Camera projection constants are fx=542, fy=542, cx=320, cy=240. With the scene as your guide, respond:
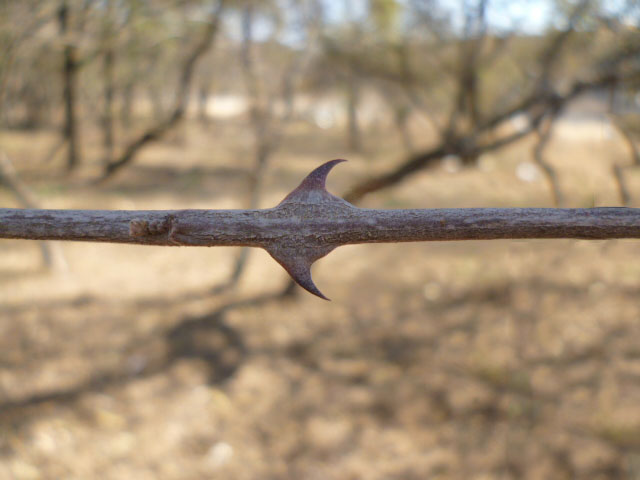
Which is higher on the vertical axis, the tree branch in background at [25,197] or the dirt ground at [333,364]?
the tree branch in background at [25,197]

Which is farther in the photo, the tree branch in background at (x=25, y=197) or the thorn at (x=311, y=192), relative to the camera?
the tree branch in background at (x=25, y=197)

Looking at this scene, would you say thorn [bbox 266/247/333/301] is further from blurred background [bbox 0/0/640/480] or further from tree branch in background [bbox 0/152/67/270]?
tree branch in background [bbox 0/152/67/270]

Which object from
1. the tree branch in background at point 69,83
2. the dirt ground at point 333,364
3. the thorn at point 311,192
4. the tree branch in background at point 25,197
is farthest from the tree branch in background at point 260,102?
the thorn at point 311,192

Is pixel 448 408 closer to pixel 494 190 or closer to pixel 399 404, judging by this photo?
pixel 399 404

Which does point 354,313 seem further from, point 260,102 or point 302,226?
point 302,226

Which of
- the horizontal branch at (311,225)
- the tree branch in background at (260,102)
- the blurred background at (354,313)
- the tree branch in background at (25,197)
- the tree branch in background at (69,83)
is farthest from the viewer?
the tree branch in background at (260,102)

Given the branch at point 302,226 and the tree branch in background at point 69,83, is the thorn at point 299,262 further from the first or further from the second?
the tree branch in background at point 69,83
